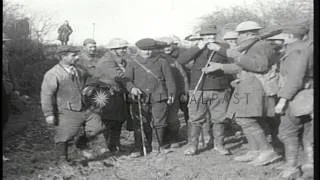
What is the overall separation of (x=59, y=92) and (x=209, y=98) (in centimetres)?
238

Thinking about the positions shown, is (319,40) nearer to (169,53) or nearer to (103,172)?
(103,172)

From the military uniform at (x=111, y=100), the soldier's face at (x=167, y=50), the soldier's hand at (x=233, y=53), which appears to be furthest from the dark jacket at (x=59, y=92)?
the soldier's face at (x=167, y=50)

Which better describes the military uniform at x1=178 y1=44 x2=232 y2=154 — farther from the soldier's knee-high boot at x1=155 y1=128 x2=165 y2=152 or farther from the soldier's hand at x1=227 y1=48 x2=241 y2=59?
the soldier's knee-high boot at x1=155 y1=128 x2=165 y2=152

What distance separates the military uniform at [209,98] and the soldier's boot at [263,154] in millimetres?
916

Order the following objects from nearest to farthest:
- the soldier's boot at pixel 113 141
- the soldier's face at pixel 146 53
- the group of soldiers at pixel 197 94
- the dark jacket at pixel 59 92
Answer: the group of soldiers at pixel 197 94 < the dark jacket at pixel 59 92 < the soldier's face at pixel 146 53 < the soldier's boot at pixel 113 141

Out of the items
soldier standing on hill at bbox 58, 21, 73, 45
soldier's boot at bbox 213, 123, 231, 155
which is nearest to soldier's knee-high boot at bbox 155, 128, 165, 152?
soldier's boot at bbox 213, 123, 231, 155

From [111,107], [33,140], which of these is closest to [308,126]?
[111,107]

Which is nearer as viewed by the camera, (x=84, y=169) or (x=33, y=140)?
(x=84, y=169)

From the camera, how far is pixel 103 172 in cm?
585

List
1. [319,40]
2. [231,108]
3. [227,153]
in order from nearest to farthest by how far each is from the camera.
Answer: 1. [319,40]
2. [231,108]
3. [227,153]

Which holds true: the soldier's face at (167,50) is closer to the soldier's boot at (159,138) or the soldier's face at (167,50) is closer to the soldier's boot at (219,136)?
the soldier's boot at (159,138)

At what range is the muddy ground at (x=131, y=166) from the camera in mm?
5465

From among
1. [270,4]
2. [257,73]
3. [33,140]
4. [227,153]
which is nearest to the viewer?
[257,73]

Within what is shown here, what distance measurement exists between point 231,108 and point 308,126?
1.25 meters
